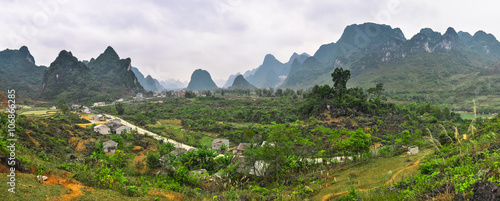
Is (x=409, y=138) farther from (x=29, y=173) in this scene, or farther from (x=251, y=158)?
(x=29, y=173)

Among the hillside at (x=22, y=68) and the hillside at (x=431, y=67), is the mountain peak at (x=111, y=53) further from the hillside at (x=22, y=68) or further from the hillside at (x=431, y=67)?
the hillside at (x=431, y=67)

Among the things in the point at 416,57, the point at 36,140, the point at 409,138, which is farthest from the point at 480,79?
the point at 36,140

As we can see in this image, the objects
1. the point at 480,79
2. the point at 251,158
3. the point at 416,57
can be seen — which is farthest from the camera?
the point at 416,57

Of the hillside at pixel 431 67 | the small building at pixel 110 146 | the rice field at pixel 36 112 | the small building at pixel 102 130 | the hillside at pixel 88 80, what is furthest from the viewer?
the hillside at pixel 88 80

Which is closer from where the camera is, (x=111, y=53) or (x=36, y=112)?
(x=36, y=112)

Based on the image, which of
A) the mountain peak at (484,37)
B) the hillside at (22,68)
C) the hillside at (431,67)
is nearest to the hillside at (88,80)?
the hillside at (22,68)

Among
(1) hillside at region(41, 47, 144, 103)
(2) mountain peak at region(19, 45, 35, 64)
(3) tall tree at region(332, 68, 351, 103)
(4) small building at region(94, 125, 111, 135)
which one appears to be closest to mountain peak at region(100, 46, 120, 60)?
(1) hillside at region(41, 47, 144, 103)

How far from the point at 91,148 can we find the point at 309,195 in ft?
77.4

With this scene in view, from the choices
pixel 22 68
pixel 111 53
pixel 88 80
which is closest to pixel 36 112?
pixel 88 80

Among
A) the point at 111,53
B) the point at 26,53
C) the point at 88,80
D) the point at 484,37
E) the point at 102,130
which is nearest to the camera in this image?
the point at 102,130

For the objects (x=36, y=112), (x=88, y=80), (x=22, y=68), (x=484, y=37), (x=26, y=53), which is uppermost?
(x=484, y=37)

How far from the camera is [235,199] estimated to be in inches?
324

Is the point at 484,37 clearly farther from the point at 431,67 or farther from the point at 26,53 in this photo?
the point at 26,53

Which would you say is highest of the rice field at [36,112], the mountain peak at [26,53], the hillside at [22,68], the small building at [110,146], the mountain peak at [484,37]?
the mountain peak at [484,37]
